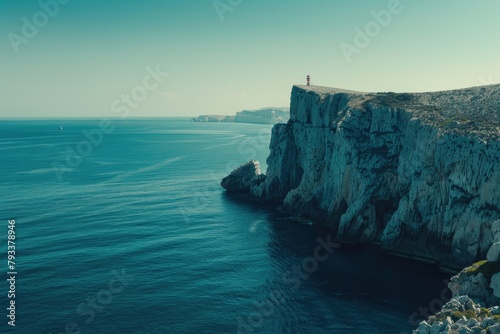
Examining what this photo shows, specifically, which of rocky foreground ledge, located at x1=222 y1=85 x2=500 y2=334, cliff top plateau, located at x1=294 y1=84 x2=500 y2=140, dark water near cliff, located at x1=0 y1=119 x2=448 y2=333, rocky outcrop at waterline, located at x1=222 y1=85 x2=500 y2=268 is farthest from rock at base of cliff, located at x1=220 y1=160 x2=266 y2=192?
cliff top plateau, located at x1=294 y1=84 x2=500 y2=140

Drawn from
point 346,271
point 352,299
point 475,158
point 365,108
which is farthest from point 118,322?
point 365,108

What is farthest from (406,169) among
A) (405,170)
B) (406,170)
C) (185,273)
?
(185,273)

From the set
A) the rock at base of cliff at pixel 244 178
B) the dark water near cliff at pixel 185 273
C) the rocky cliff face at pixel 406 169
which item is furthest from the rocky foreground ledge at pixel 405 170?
the rock at base of cliff at pixel 244 178

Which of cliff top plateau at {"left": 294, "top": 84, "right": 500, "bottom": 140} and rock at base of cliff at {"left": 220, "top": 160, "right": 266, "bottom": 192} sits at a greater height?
cliff top plateau at {"left": 294, "top": 84, "right": 500, "bottom": 140}

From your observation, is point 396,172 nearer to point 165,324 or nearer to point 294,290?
point 294,290

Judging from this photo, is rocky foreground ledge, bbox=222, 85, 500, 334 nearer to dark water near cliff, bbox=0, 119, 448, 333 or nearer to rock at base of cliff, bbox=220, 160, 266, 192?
dark water near cliff, bbox=0, 119, 448, 333

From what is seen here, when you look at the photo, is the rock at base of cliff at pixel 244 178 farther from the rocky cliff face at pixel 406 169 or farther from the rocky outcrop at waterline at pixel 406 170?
the rocky outcrop at waterline at pixel 406 170
